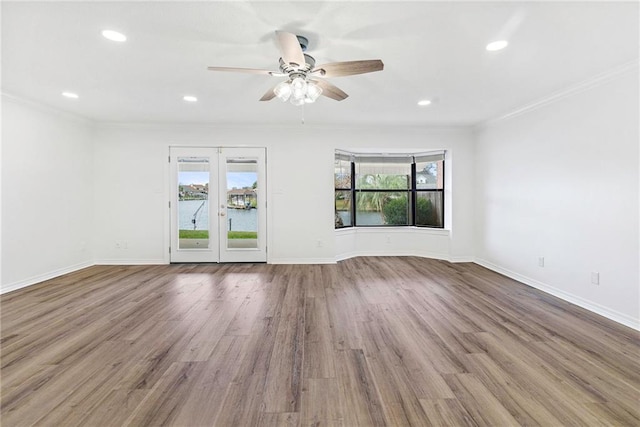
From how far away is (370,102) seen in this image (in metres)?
4.00

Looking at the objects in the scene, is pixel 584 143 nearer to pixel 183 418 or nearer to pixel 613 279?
pixel 613 279

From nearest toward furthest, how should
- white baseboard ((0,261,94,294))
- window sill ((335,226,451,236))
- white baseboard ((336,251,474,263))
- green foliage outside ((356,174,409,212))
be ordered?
white baseboard ((0,261,94,294)) < white baseboard ((336,251,474,263)) < window sill ((335,226,451,236)) < green foliage outside ((356,174,409,212))

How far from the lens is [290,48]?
82.4 inches

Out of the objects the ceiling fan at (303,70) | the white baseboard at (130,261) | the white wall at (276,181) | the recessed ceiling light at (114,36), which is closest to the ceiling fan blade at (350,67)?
the ceiling fan at (303,70)

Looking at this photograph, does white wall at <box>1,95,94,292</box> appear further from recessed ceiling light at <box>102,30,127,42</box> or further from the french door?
recessed ceiling light at <box>102,30,127,42</box>

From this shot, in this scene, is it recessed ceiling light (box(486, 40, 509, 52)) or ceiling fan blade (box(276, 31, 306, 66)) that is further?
recessed ceiling light (box(486, 40, 509, 52))

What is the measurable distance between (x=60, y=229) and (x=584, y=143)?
24.0 feet

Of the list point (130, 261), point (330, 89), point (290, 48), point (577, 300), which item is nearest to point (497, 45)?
point (330, 89)

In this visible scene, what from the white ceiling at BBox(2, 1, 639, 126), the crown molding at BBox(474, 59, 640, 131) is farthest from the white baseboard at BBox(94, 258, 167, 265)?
the crown molding at BBox(474, 59, 640, 131)

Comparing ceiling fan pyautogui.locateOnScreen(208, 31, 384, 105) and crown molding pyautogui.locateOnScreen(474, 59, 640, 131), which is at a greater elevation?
crown molding pyautogui.locateOnScreen(474, 59, 640, 131)

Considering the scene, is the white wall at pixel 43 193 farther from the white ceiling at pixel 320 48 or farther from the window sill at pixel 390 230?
the window sill at pixel 390 230

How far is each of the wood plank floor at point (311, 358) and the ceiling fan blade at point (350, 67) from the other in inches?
89.3

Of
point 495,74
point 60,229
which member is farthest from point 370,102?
point 60,229

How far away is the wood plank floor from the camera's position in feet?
5.45
